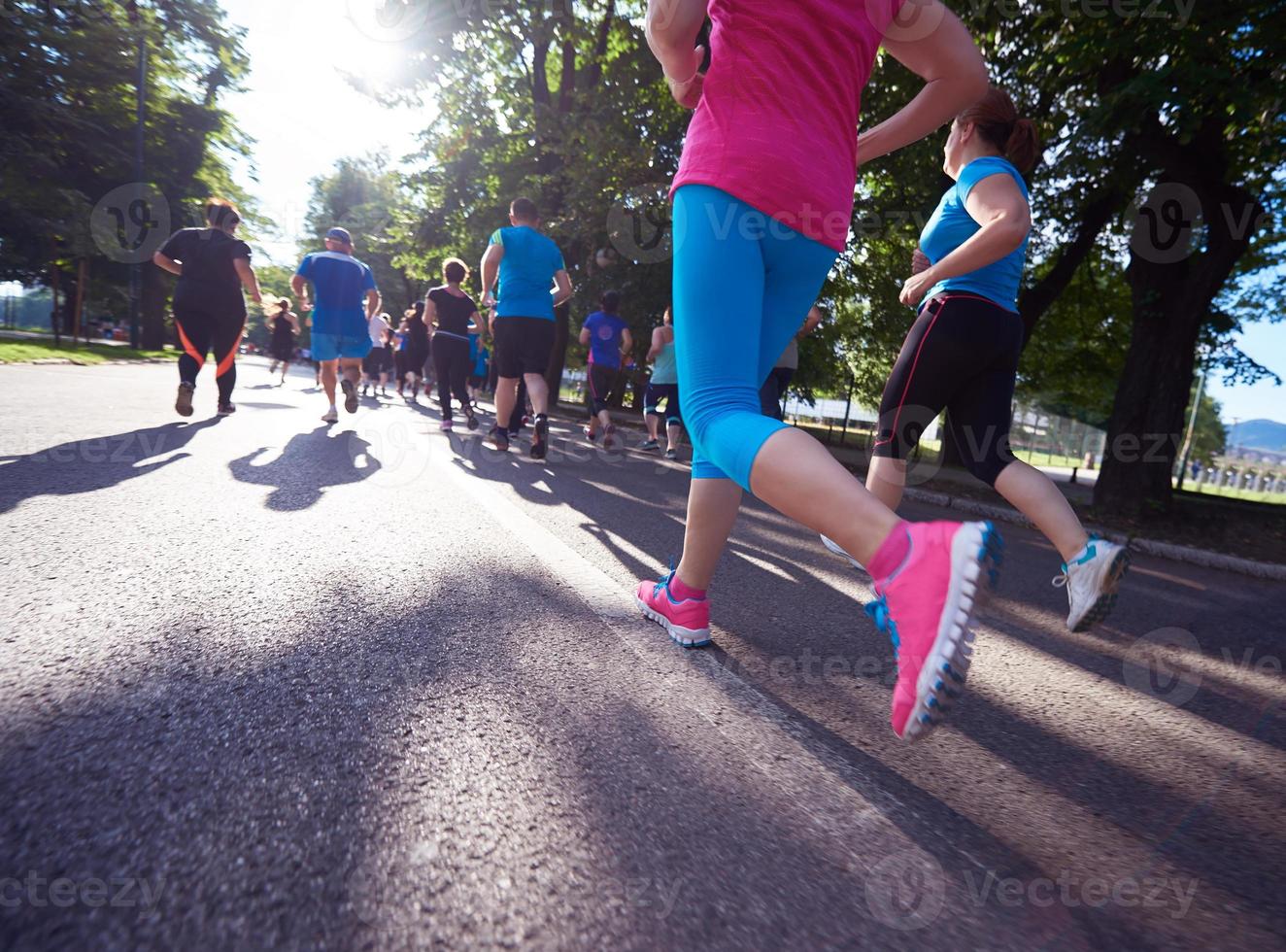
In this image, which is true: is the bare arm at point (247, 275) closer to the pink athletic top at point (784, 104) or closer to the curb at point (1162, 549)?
the pink athletic top at point (784, 104)

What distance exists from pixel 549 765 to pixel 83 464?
4.10 metres

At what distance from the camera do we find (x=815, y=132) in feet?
6.37

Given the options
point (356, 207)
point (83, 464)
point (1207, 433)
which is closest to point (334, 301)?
point (83, 464)

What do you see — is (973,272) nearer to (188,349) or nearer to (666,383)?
(666,383)

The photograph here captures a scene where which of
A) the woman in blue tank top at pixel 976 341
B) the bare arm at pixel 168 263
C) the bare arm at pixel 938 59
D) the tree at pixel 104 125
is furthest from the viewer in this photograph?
the tree at pixel 104 125

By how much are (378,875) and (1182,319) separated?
10.8m

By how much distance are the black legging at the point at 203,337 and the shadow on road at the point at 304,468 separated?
3.87 ft

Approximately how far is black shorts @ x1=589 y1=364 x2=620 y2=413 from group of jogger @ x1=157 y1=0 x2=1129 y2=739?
6872 mm

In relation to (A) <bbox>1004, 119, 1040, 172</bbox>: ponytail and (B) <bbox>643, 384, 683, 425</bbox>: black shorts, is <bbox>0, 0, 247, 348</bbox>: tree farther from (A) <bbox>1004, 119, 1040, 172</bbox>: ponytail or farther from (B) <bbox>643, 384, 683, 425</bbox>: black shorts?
(A) <bbox>1004, 119, 1040, 172</bbox>: ponytail

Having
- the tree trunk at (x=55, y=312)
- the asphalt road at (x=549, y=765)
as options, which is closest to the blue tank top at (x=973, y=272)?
the asphalt road at (x=549, y=765)

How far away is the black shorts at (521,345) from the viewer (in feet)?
22.8

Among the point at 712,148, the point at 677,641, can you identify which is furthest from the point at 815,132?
the point at 677,641

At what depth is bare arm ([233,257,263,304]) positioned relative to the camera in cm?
667

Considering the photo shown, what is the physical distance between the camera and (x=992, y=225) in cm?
249
